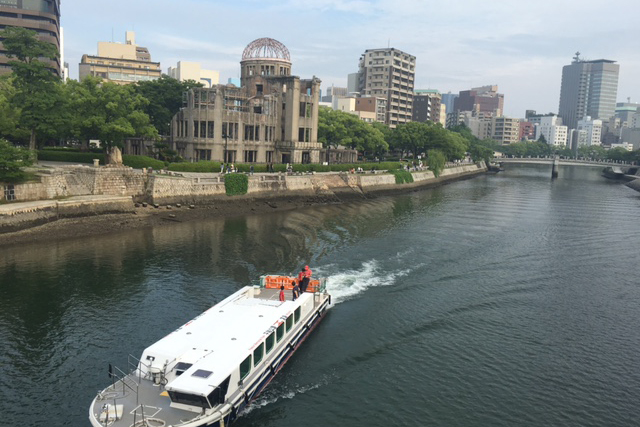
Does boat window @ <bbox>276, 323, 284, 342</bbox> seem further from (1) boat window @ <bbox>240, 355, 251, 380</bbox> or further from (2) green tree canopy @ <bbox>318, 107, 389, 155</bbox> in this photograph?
(2) green tree canopy @ <bbox>318, 107, 389, 155</bbox>

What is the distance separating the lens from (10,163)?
61.2 meters

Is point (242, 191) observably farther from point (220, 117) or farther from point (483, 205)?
point (483, 205)

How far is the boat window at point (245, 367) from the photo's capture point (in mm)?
26969

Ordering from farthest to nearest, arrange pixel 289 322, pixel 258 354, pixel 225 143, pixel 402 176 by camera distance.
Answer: pixel 402 176 → pixel 225 143 → pixel 289 322 → pixel 258 354

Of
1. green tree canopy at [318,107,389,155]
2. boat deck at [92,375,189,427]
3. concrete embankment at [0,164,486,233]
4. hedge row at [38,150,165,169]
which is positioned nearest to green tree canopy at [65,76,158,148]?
hedge row at [38,150,165,169]

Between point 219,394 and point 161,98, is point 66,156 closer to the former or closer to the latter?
point 161,98

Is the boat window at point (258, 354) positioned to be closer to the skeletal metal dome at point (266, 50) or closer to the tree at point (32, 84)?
the tree at point (32, 84)

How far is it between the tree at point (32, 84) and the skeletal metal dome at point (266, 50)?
54275 millimetres

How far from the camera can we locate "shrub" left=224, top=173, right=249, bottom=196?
274 ft

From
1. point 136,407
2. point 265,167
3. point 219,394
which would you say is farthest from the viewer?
point 265,167

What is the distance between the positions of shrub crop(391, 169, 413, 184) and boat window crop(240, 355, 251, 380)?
318 ft

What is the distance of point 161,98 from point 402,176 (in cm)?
5705

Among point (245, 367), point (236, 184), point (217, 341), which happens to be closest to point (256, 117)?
point (236, 184)

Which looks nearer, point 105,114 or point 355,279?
point 355,279
